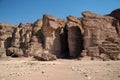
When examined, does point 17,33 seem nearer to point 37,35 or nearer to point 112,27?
point 37,35

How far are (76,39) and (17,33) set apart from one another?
1740 centimetres

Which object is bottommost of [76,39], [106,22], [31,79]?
[31,79]

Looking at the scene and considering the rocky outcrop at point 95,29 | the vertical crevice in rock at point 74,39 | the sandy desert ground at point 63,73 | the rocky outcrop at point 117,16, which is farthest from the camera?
the vertical crevice in rock at point 74,39

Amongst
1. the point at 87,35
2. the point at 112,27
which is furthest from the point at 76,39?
the point at 112,27

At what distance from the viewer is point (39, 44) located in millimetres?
40688

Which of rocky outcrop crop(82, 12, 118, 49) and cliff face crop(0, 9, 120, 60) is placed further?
rocky outcrop crop(82, 12, 118, 49)

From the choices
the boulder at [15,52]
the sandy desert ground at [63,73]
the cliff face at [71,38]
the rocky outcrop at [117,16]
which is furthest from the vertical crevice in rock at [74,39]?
the sandy desert ground at [63,73]

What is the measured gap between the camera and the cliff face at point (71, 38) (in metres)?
31.5

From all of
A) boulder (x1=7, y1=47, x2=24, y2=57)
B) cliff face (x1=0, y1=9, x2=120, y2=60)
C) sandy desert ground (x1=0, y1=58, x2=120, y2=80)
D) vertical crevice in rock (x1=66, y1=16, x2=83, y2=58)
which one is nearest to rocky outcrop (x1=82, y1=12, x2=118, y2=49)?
cliff face (x1=0, y1=9, x2=120, y2=60)

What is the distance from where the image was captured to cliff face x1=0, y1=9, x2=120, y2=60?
31453 mm

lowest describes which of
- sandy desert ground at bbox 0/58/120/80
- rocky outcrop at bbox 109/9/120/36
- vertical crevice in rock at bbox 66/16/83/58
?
sandy desert ground at bbox 0/58/120/80

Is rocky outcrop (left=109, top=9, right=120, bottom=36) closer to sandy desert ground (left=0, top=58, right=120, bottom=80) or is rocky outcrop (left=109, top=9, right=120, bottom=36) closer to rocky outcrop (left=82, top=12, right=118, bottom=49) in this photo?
rocky outcrop (left=82, top=12, right=118, bottom=49)

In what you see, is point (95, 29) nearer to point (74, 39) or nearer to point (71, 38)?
point (74, 39)

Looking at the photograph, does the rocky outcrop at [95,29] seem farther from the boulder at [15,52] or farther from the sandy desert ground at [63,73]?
the sandy desert ground at [63,73]
